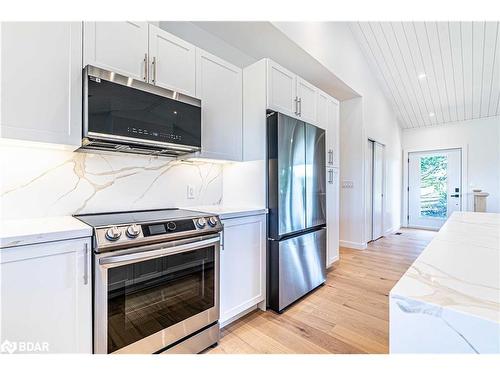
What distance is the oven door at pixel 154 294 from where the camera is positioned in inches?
49.0

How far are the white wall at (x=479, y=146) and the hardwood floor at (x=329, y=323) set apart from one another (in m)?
4.14

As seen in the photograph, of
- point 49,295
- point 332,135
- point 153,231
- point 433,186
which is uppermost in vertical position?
point 332,135

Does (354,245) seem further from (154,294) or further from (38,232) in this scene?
(38,232)

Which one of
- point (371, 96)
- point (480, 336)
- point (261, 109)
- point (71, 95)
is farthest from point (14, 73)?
point (371, 96)

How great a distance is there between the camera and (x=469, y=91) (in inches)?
191

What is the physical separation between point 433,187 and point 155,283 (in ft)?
23.1

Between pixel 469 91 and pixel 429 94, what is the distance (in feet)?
2.15

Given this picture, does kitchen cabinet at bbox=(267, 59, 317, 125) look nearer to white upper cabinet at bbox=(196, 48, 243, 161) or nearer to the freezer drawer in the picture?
white upper cabinet at bbox=(196, 48, 243, 161)

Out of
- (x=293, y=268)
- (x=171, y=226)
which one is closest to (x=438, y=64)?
(x=293, y=268)

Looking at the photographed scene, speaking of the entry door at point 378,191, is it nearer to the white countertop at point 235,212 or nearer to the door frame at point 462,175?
the door frame at point 462,175

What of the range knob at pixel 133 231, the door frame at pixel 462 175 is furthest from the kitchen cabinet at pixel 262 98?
the door frame at pixel 462 175

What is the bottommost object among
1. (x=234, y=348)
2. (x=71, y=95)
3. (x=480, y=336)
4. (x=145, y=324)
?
(x=234, y=348)

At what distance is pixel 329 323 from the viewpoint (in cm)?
202
